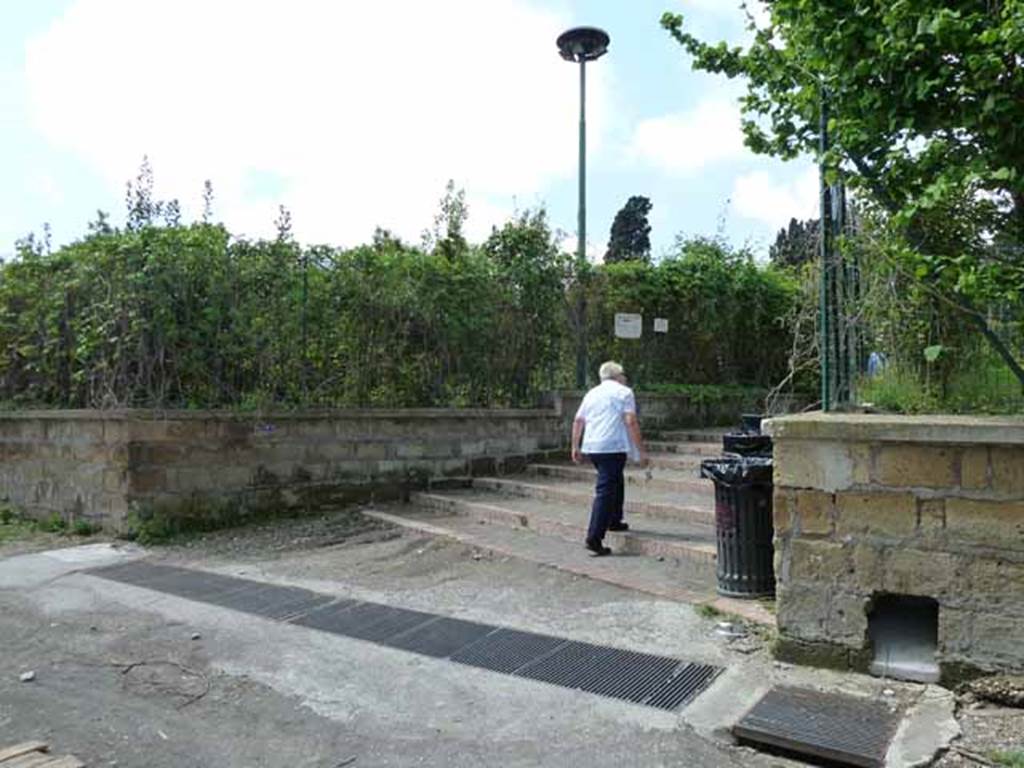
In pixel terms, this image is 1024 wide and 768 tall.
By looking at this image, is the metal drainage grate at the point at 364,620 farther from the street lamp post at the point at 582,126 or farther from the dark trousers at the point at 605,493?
the street lamp post at the point at 582,126

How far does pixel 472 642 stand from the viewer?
16.5 ft

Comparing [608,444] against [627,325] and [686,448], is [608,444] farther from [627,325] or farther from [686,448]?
[627,325]

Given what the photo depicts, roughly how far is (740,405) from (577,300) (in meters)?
3.25

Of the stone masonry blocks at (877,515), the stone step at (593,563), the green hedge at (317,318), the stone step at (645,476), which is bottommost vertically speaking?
the stone step at (593,563)

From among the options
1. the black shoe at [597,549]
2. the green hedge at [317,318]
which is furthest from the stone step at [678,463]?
the black shoe at [597,549]

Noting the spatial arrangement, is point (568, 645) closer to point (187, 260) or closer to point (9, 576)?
point (9, 576)

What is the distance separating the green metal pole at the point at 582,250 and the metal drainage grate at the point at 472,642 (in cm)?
589

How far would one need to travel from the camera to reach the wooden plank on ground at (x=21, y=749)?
3.46 m

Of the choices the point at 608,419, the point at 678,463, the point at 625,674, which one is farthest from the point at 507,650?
the point at 678,463

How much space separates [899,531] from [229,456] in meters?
6.41

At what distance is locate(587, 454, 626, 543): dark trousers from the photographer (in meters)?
6.82

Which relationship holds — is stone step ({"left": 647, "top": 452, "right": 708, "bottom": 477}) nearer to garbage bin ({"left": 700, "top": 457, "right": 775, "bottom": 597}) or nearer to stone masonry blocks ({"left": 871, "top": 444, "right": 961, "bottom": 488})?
garbage bin ({"left": 700, "top": 457, "right": 775, "bottom": 597})

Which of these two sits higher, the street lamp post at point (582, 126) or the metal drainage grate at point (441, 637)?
the street lamp post at point (582, 126)

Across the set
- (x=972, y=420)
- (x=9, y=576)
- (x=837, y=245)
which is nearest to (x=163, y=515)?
(x=9, y=576)
